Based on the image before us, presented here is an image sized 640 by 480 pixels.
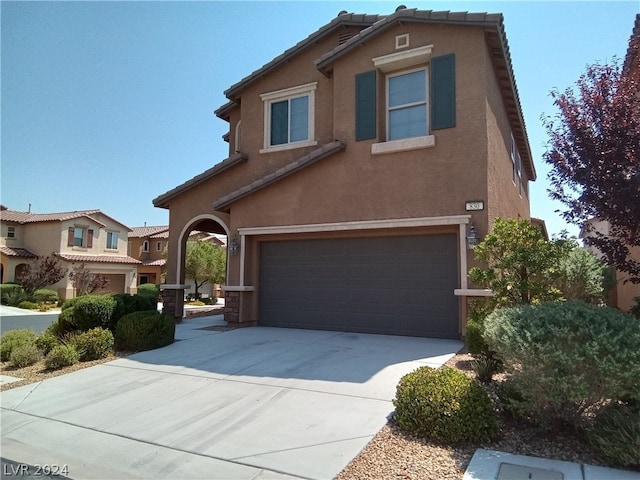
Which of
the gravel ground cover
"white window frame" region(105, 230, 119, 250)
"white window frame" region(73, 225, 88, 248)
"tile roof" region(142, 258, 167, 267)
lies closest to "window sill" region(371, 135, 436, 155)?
the gravel ground cover

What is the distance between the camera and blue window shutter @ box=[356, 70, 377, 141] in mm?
10812

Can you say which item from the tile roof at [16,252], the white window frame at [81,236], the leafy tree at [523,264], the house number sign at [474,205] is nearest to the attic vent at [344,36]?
the house number sign at [474,205]

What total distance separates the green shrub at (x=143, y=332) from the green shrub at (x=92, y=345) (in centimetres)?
45

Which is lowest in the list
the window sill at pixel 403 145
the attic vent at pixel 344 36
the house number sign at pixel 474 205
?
the house number sign at pixel 474 205

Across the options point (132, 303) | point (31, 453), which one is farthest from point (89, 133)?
point (31, 453)

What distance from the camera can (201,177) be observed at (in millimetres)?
14078

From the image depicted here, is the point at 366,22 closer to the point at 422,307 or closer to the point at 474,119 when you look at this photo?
the point at 474,119

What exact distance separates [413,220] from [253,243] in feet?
16.2

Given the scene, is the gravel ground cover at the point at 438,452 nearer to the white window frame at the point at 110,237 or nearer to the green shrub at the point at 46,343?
the green shrub at the point at 46,343

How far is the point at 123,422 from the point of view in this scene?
17.3 ft

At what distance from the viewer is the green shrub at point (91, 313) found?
9.62 m

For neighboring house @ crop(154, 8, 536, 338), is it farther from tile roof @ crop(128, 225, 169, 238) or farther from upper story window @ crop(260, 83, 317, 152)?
tile roof @ crop(128, 225, 169, 238)

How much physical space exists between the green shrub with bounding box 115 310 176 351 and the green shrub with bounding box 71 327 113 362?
45 cm

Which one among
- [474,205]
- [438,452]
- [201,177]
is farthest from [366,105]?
[438,452]
